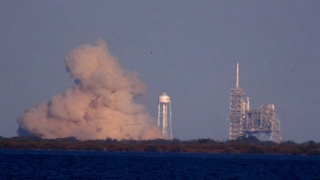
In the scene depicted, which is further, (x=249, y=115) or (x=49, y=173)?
(x=249, y=115)

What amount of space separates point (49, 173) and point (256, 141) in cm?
6984

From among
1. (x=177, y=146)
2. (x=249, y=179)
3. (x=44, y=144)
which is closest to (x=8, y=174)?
(x=249, y=179)

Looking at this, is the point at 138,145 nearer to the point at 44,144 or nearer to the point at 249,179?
the point at 44,144

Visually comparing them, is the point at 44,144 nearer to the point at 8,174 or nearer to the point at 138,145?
the point at 138,145

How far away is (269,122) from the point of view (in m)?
114

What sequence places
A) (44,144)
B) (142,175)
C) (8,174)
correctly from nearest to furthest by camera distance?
(8,174) < (142,175) < (44,144)

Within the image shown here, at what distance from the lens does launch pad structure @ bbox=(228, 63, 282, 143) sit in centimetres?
11325

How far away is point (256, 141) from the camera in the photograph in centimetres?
11688

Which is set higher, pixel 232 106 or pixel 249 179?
pixel 232 106

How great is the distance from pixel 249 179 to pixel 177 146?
60471 mm

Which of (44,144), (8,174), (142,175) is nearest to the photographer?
(8,174)

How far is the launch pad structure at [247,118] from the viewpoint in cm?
11325

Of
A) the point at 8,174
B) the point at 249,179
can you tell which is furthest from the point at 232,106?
the point at 8,174

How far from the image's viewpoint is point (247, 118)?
11481 cm
